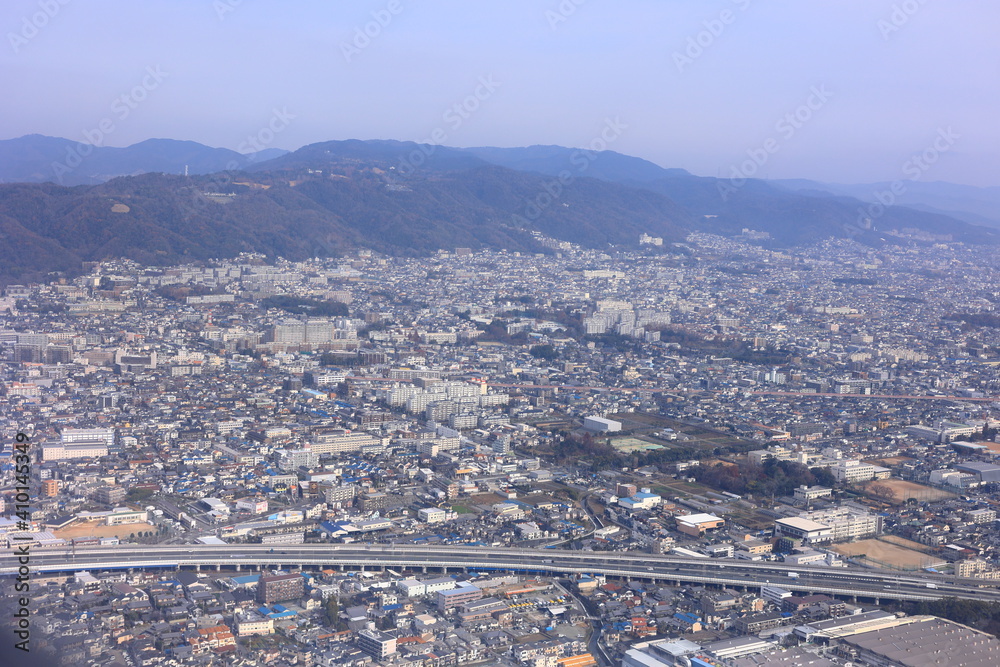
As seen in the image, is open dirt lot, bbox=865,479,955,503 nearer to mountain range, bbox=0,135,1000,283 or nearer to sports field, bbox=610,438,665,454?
sports field, bbox=610,438,665,454

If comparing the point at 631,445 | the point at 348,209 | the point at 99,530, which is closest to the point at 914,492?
the point at 631,445

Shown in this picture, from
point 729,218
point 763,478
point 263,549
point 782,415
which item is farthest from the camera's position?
point 729,218

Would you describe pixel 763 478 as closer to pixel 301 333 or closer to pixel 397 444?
pixel 397 444

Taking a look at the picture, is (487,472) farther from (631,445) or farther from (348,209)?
(348,209)

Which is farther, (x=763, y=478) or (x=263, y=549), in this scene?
(x=763, y=478)

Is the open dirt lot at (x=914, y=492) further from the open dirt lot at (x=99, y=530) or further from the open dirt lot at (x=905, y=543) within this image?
the open dirt lot at (x=99, y=530)

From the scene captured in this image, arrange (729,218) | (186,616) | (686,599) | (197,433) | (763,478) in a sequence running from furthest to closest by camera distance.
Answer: (729,218), (197,433), (763,478), (686,599), (186,616)

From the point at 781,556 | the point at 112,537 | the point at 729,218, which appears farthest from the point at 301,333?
the point at 729,218
